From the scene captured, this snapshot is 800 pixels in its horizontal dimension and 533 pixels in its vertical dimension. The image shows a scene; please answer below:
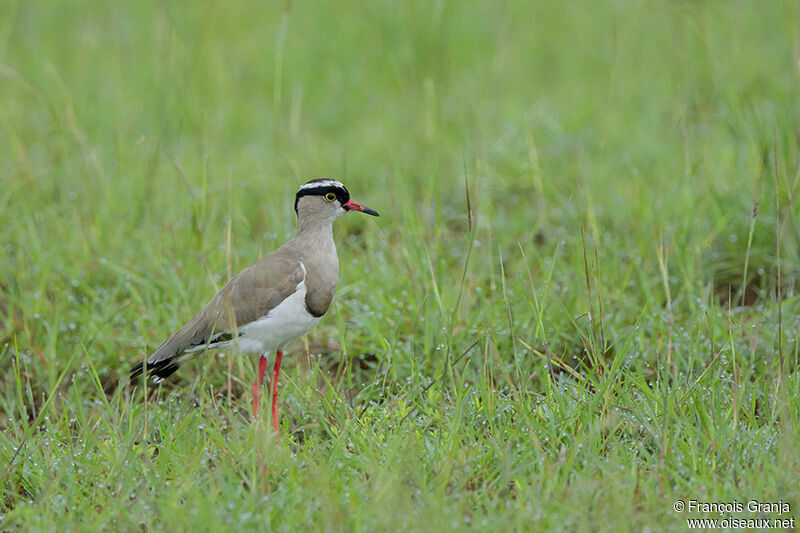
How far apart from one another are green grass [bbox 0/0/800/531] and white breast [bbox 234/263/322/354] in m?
0.20

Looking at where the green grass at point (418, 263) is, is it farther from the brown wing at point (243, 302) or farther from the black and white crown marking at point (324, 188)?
the black and white crown marking at point (324, 188)

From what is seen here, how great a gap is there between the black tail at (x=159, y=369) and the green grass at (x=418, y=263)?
0.37 ft

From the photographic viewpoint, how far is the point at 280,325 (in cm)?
393

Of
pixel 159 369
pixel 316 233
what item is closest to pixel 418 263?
pixel 316 233

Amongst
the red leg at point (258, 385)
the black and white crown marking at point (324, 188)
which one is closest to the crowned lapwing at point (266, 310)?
the red leg at point (258, 385)

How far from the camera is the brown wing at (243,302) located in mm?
3953

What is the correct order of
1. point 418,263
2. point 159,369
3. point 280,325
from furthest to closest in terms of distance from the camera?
point 418,263, point 159,369, point 280,325

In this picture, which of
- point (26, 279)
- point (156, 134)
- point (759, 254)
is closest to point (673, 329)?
point (759, 254)

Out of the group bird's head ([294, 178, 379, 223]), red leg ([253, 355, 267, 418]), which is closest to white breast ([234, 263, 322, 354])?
red leg ([253, 355, 267, 418])

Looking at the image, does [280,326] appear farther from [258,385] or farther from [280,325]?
[258,385]

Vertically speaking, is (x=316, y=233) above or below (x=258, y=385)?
above

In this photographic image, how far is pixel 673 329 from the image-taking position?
4332 millimetres

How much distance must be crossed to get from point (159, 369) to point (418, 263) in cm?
143

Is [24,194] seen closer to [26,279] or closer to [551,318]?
[26,279]
